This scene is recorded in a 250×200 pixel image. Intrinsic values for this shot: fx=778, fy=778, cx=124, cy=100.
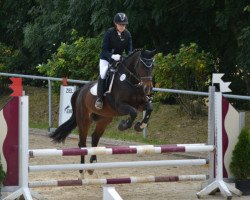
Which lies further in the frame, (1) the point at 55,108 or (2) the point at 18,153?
(1) the point at 55,108

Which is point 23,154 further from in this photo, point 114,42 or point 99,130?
point 99,130

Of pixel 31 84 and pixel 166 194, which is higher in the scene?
pixel 31 84

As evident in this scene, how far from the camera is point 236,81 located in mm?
19016

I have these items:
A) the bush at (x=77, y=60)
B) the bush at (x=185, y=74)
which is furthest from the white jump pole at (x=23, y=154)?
the bush at (x=77, y=60)

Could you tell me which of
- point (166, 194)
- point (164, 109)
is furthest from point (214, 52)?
point (166, 194)

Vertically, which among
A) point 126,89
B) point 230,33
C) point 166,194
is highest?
point 230,33

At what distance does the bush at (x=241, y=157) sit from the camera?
35.9 ft

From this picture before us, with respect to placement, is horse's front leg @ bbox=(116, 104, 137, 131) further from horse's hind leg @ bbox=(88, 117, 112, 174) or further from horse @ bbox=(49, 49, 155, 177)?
horse's hind leg @ bbox=(88, 117, 112, 174)

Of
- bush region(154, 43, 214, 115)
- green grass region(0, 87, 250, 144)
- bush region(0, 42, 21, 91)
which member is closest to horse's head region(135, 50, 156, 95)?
green grass region(0, 87, 250, 144)

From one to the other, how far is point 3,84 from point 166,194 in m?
14.9

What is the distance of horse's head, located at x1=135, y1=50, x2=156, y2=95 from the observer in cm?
1178

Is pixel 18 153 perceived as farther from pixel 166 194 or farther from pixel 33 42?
pixel 33 42

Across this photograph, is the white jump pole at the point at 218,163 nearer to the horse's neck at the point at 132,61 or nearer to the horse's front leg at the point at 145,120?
the horse's front leg at the point at 145,120

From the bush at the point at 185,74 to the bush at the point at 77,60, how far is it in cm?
284
